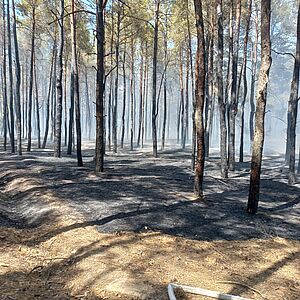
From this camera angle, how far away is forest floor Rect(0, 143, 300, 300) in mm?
4617

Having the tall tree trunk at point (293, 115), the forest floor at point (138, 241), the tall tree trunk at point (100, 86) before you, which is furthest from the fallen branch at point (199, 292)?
the tall tree trunk at point (293, 115)

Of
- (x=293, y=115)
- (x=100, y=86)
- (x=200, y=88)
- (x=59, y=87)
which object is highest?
(x=59, y=87)

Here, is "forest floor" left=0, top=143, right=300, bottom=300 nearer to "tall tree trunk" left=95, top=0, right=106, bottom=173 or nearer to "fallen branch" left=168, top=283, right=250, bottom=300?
"fallen branch" left=168, top=283, right=250, bottom=300

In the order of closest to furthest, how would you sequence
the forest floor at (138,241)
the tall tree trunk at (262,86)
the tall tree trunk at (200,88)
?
the forest floor at (138,241) < the tall tree trunk at (262,86) < the tall tree trunk at (200,88)

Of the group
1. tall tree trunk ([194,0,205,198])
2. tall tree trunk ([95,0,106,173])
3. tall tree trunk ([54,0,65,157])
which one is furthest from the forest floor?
tall tree trunk ([54,0,65,157])

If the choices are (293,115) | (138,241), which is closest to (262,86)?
(138,241)

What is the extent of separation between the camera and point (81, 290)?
4.49 meters

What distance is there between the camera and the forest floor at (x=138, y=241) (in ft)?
15.1

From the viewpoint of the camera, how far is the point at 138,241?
6156 millimetres

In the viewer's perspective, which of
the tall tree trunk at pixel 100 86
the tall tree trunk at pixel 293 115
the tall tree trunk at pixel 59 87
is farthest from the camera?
the tall tree trunk at pixel 59 87

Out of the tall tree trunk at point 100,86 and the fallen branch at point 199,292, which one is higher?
the tall tree trunk at point 100,86

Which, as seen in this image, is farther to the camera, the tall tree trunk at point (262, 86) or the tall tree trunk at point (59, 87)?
the tall tree trunk at point (59, 87)

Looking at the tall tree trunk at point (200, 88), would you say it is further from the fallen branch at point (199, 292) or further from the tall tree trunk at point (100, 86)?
the fallen branch at point (199, 292)

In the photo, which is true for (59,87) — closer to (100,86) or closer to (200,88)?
(100,86)
